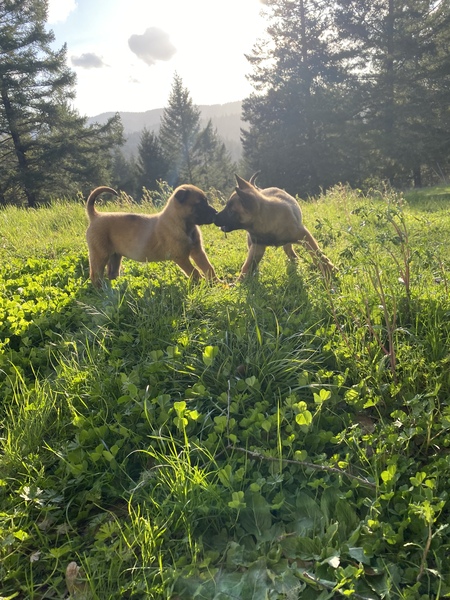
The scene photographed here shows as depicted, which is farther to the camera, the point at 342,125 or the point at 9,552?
the point at 342,125

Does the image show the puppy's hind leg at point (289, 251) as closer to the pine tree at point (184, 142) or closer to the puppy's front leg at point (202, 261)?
the puppy's front leg at point (202, 261)

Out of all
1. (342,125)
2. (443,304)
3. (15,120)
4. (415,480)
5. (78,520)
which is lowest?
(78,520)

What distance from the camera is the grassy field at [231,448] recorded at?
52.7 inches

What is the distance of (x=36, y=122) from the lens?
23.6m

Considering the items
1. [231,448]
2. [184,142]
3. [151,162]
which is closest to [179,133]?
[184,142]

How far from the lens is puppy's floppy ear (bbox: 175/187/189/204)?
4.39 metres

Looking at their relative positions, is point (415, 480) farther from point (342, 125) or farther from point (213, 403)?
point (342, 125)

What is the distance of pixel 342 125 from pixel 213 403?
2633cm

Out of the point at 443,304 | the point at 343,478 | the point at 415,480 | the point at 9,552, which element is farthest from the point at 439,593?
the point at 443,304

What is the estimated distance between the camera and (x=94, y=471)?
6.06 ft

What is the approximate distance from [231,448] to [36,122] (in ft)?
87.8

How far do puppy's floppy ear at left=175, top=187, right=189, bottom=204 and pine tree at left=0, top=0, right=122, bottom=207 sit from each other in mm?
21473

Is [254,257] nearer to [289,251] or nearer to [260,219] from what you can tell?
[260,219]

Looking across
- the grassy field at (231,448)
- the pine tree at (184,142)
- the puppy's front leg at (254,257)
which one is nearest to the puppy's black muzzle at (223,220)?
the puppy's front leg at (254,257)
